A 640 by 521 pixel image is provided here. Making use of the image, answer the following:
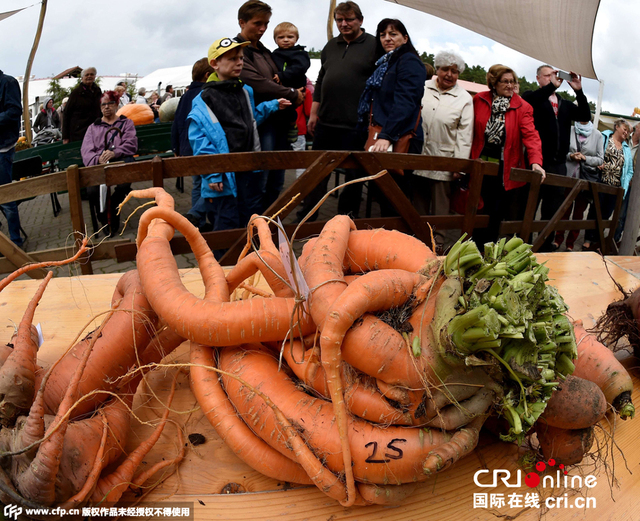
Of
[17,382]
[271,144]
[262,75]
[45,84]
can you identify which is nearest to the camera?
[17,382]

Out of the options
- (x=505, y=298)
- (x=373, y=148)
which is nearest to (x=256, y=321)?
(x=505, y=298)

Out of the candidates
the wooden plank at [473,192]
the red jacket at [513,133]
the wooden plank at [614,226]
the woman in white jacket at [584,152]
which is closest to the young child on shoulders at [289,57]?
the red jacket at [513,133]

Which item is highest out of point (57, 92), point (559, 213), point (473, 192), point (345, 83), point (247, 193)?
point (57, 92)

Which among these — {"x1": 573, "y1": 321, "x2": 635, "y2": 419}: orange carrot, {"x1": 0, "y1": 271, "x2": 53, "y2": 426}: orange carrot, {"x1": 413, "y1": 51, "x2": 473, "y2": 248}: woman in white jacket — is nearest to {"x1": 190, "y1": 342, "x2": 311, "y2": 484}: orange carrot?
{"x1": 0, "y1": 271, "x2": 53, "y2": 426}: orange carrot

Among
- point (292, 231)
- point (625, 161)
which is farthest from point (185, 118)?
point (625, 161)

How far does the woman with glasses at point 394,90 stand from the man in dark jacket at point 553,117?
1450mm

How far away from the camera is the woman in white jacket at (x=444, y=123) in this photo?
423cm

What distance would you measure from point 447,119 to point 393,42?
88cm

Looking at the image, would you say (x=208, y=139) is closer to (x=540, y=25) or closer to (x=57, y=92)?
(x=540, y=25)

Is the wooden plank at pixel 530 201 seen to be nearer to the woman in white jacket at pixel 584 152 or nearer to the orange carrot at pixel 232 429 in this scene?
the woman in white jacket at pixel 584 152

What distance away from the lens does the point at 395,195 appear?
3.65m

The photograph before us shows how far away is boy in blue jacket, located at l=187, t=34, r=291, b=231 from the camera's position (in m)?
3.21

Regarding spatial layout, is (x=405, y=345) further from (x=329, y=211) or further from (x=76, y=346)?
(x=329, y=211)

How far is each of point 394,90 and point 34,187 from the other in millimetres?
2911
